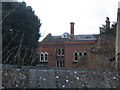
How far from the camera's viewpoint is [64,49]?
164ft

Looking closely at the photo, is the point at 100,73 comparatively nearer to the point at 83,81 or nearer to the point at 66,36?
A: the point at 83,81

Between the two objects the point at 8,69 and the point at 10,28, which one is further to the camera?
the point at 10,28

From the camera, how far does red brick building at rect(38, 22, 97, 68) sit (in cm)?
4920

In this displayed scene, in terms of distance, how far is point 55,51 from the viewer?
51094mm

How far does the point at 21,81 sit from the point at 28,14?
68.3 ft

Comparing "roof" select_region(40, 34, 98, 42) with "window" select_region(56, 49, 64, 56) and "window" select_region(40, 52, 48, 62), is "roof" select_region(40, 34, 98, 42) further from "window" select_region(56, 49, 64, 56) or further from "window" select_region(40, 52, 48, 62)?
"window" select_region(40, 52, 48, 62)

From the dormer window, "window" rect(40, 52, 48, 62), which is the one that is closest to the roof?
the dormer window

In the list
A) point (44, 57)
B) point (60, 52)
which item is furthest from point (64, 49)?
point (44, 57)

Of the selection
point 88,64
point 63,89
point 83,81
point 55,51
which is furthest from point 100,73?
point 55,51

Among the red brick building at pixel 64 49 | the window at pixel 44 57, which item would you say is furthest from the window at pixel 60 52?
the window at pixel 44 57

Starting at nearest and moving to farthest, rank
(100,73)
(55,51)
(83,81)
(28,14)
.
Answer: (83,81) < (100,73) < (28,14) < (55,51)

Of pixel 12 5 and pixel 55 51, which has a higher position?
pixel 12 5

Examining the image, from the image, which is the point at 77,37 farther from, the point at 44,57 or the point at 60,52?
the point at 44,57

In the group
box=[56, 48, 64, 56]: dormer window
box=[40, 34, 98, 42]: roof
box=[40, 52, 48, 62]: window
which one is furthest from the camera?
box=[40, 34, 98, 42]: roof
